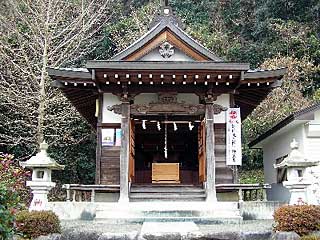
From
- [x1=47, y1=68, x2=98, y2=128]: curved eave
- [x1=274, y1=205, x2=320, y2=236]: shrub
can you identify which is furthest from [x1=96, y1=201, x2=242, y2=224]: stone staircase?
[x1=47, y1=68, x2=98, y2=128]: curved eave

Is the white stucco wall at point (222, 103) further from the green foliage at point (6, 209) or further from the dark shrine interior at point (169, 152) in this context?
the green foliage at point (6, 209)

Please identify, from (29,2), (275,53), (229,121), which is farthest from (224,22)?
(229,121)

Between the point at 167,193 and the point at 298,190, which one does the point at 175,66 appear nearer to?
the point at 167,193

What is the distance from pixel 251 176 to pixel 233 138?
12782mm

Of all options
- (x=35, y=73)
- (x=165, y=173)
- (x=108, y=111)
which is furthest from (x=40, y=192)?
(x=35, y=73)

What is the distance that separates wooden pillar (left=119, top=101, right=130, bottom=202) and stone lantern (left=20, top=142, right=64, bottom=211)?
5.86 ft

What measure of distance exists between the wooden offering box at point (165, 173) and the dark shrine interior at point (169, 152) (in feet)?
3.79

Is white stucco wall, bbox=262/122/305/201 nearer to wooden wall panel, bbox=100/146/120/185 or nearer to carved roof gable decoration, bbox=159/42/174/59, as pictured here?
carved roof gable decoration, bbox=159/42/174/59

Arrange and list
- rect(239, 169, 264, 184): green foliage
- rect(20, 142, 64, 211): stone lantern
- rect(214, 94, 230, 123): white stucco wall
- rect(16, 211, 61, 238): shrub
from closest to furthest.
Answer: rect(16, 211, 61, 238): shrub < rect(20, 142, 64, 211): stone lantern < rect(214, 94, 230, 123): white stucco wall < rect(239, 169, 264, 184): green foliage

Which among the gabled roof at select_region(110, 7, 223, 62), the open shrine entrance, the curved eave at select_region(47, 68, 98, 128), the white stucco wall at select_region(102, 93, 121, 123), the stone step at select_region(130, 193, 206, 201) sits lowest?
the stone step at select_region(130, 193, 206, 201)

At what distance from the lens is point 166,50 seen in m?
13.5

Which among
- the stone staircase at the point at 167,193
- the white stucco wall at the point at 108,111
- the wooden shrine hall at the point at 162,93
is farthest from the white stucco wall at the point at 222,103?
the white stucco wall at the point at 108,111

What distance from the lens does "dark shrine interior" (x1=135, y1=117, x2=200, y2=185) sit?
17.7m

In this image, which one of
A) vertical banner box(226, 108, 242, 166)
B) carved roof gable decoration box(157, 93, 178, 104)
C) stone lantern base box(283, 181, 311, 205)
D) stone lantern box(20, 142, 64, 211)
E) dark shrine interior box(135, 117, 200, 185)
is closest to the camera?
stone lantern base box(283, 181, 311, 205)
